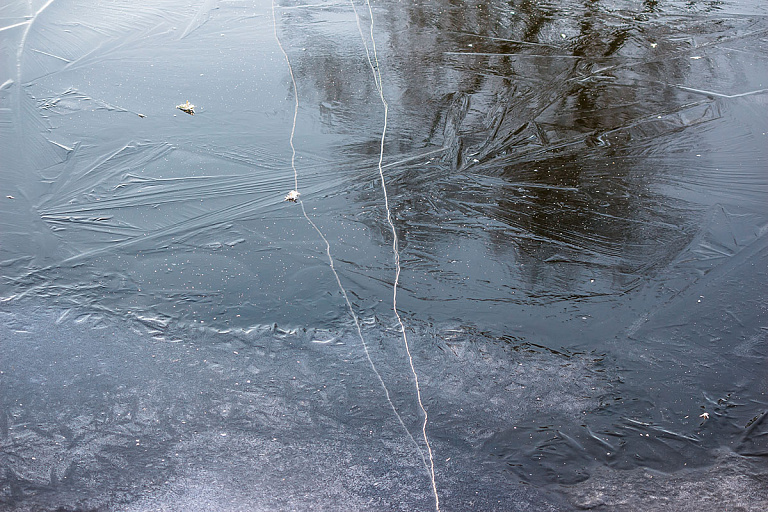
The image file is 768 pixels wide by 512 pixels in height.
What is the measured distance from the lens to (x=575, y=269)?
3816 millimetres

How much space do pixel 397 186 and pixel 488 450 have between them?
228 cm

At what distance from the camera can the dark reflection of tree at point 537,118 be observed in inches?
161

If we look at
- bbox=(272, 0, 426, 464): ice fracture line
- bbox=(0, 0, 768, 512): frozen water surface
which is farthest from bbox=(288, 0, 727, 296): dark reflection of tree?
bbox=(272, 0, 426, 464): ice fracture line

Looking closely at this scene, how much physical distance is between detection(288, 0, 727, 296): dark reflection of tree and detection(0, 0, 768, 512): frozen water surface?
32 millimetres

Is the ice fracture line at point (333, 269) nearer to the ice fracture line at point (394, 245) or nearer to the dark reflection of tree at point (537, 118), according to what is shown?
the ice fracture line at point (394, 245)

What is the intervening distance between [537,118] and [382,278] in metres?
2.59

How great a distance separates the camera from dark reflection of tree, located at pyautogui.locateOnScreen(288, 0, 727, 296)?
4.09m

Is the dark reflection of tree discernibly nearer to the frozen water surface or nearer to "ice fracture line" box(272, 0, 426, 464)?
the frozen water surface

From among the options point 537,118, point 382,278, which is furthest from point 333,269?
point 537,118

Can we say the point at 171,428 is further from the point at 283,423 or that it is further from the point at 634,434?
the point at 634,434

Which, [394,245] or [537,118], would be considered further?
[537,118]

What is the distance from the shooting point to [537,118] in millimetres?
5402

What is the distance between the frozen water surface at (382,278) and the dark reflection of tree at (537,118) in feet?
0.10

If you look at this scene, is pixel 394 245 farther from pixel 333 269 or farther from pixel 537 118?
pixel 537 118
